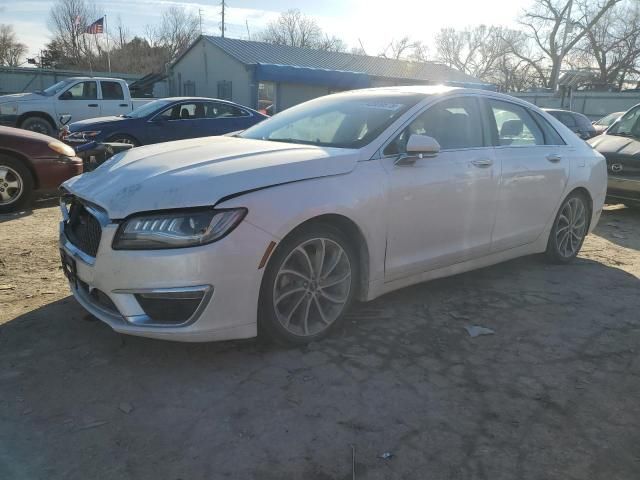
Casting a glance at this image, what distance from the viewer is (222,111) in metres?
11.5

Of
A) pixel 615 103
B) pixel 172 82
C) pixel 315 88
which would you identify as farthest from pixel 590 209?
pixel 172 82

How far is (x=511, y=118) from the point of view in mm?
4590

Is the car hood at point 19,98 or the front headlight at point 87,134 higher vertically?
the car hood at point 19,98

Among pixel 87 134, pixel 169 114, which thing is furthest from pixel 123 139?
pixel 169 114

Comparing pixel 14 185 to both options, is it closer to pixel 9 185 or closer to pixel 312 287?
pixel 9 185

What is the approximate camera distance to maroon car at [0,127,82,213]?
6.39 meters

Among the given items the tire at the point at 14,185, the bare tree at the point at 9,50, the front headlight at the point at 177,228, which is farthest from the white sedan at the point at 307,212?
the bare tree at the point at 9,50

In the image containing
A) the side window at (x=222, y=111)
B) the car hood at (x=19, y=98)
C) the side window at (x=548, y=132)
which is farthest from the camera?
the car hood at (x=19, y=98)

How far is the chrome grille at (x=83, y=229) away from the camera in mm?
2934

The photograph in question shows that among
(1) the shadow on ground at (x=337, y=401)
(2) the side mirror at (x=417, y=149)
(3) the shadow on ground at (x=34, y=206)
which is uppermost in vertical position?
(2) the side mirror at (x=417, y=149)

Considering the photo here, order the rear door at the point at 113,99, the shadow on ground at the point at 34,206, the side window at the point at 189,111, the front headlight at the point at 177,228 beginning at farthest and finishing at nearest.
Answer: the rear door at the point at 113,99 → the side window at the point at 189,111 → the shadow on ground at the point at 34,206 → the front headlight at the point at 177,228

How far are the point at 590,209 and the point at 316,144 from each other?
3249 millimetres

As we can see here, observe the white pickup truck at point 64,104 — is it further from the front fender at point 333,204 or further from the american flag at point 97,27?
the american flag at point 97,27

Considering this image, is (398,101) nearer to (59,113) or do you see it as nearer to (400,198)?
(400,198)
